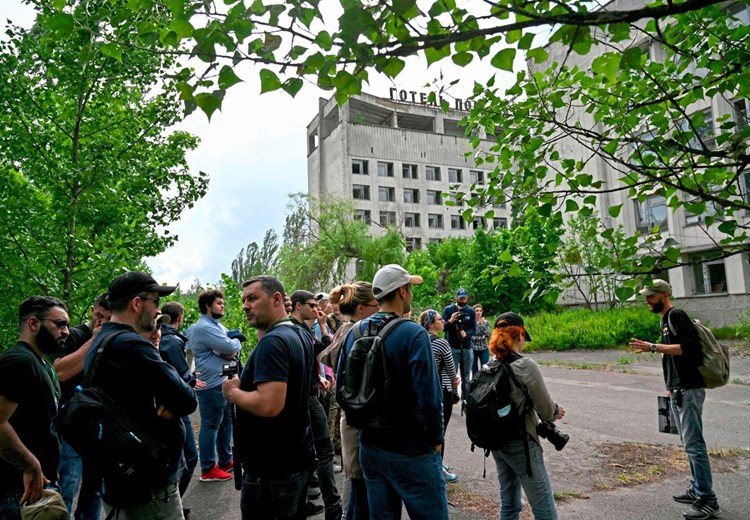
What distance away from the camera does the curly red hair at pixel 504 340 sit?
4.06 metres

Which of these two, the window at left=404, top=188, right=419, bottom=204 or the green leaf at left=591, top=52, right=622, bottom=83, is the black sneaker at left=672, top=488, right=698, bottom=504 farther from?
the window at left=404, top=188, right=419, bottom=204

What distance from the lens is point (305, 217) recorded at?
37.5m

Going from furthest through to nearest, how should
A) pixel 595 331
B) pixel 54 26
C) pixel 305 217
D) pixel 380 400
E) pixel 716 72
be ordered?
pixel 305 217
pixel 595 331
pixel 716 72
pixel 380 400
pixel 54 26

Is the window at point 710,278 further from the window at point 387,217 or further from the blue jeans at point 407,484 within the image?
the window at point 387,217

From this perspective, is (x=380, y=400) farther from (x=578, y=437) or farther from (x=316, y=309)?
(x=578, y=437)

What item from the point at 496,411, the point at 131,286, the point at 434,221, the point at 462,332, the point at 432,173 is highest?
the point at 432,173

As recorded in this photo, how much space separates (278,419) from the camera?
3158 mm

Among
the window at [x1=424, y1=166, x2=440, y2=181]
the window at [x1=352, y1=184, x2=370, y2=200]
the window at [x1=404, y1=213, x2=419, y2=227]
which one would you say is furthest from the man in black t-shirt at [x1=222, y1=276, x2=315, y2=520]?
the window at [x1=424, y1=166, x2=440, y2=181]

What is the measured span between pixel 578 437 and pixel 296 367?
20.6 ft

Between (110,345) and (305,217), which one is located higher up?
(305,217)

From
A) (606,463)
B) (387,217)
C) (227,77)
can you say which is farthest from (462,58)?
(387,217)

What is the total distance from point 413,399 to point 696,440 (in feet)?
10.9

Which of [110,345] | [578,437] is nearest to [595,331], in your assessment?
[578,437]

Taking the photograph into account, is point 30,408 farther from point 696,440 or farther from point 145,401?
point 696,440
